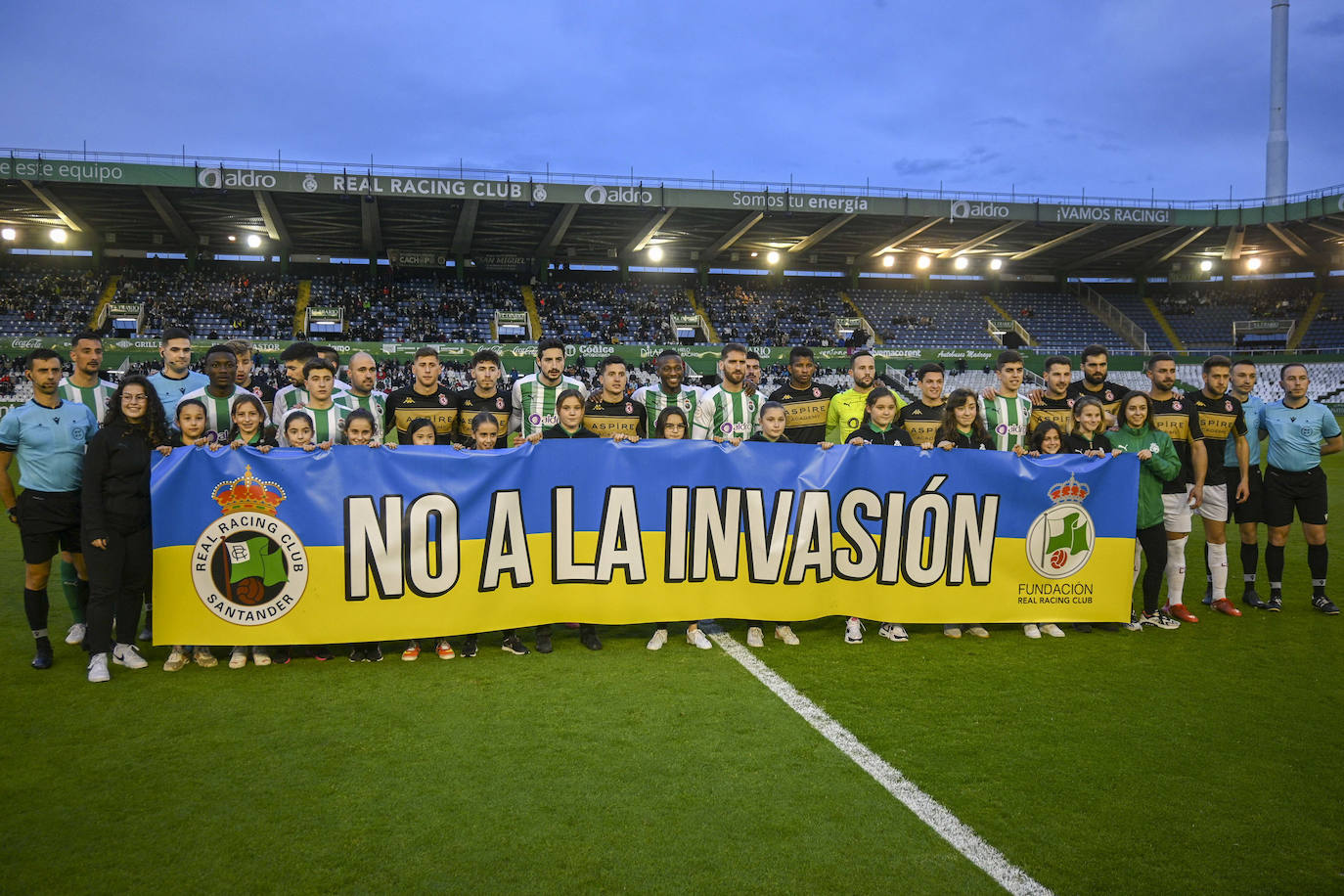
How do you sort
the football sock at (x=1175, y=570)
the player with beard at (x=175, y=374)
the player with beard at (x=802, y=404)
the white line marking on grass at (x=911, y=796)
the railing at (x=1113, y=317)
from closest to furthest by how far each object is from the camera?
1. the white line marking on grass at (x=911, y=796)
2. the player with beard at (x=175, y=374)
3. the football sock at (x=1175, y=570)
4. the player with beard at (x=802, y=404)
5. the railing at (x=1113, y=317)

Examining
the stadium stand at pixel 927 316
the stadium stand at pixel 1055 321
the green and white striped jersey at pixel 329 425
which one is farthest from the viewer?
the stadium stand at pixel 1055 321

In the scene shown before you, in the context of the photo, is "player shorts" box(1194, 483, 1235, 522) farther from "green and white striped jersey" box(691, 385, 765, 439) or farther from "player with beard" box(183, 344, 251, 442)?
"player with beard" box(183, 344, 251, 442)

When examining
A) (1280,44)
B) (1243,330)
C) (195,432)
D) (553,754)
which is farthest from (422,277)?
(1280,44)

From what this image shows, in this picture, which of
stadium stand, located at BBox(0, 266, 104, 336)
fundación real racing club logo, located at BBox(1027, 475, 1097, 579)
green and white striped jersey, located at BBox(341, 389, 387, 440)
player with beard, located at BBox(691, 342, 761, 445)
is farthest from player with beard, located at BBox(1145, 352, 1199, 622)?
stadium stand, located at BBox(0, 266, 104, 336)

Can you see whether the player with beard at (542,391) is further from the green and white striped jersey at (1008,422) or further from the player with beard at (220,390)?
the green and white striped jersey at (1008,422)

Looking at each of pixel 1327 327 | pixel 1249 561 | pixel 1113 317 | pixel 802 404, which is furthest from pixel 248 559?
pixel 1327 327

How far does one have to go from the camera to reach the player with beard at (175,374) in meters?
5.77

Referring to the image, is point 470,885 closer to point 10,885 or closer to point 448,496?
point 10,885

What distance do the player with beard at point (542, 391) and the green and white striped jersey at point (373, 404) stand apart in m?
0.98

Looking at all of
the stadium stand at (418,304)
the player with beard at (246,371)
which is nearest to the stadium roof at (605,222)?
the stadium stand at (418,304)

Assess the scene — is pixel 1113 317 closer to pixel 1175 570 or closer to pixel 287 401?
pixel 1175 570

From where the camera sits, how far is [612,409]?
578 centimetres

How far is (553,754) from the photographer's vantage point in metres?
3.58

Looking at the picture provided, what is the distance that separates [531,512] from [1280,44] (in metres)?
63.6
